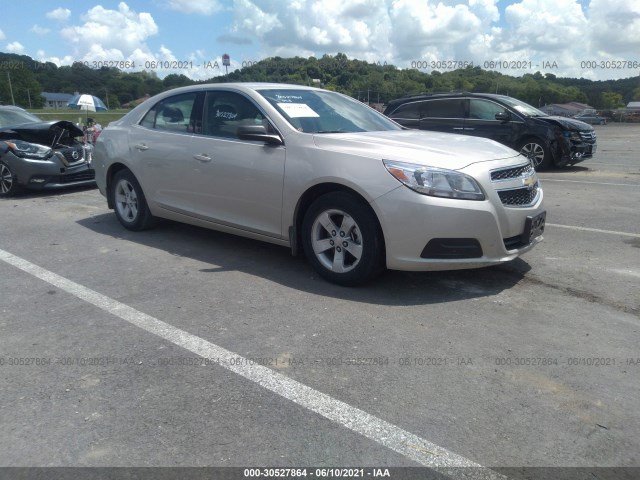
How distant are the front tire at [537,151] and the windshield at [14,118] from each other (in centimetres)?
988

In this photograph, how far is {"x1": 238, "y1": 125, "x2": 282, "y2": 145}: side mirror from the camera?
15.3ft

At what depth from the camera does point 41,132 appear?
9508 mm

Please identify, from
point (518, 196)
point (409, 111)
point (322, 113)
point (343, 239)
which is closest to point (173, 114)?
point (322, 113)

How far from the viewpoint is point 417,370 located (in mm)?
3150

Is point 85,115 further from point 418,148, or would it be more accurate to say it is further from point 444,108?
point 418,148

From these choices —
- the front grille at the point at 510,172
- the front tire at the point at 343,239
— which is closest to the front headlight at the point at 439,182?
the front grille at the point at 510,172

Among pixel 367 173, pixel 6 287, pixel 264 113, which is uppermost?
pixel 264 113

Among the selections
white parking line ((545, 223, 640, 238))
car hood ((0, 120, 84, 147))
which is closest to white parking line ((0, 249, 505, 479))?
white parking line ((545, 223, 640, 238))

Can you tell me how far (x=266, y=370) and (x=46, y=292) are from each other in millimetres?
2364

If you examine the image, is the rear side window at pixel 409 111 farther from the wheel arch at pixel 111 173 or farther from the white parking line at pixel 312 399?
the white parking line at pixel 312 399

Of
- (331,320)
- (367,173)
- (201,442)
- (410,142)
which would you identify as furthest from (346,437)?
(410,142)

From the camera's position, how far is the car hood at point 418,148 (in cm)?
418

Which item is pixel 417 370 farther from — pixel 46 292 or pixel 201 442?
pixel 46 292

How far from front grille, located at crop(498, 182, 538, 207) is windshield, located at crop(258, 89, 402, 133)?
1509 mm
